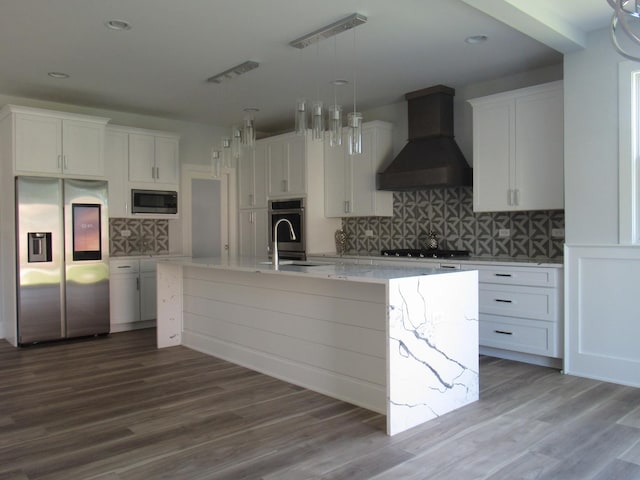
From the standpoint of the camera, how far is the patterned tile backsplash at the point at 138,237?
20.6 ft

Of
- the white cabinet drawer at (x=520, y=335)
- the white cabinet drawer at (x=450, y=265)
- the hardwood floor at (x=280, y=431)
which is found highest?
the white cabinet drawer at (x=450, y=265)

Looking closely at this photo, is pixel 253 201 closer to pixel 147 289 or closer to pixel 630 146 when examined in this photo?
pixel 147 289

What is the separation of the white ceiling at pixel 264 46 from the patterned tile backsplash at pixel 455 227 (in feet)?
3.78

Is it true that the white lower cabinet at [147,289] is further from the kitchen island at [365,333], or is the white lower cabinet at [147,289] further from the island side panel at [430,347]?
the island side panel at [430,347]

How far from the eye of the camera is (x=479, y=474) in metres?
2.41

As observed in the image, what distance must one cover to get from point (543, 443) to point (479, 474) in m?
0.56

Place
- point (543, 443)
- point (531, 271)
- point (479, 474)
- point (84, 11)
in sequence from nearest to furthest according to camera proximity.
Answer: point (479, 474) < point (543, 443) < point (84, 11) < point (531, 271)

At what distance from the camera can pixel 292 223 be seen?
646 centimetres

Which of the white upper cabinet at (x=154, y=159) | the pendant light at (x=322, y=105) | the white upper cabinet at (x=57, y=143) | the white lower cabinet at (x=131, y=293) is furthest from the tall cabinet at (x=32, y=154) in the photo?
the pendant light at (x=322, y=105)

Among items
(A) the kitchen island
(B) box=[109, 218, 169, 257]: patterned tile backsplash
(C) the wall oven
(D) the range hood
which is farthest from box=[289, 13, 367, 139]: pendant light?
(B) box=[109, 218, 169, 257]: patterned tile backsplash

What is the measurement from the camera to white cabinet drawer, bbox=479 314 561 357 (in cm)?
416

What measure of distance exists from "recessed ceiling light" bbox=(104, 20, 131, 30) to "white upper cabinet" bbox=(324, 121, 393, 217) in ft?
9.50

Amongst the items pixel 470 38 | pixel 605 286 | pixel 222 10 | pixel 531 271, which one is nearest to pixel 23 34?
pixel 222 10

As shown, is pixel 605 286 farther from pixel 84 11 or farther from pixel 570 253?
pixel 84 11
